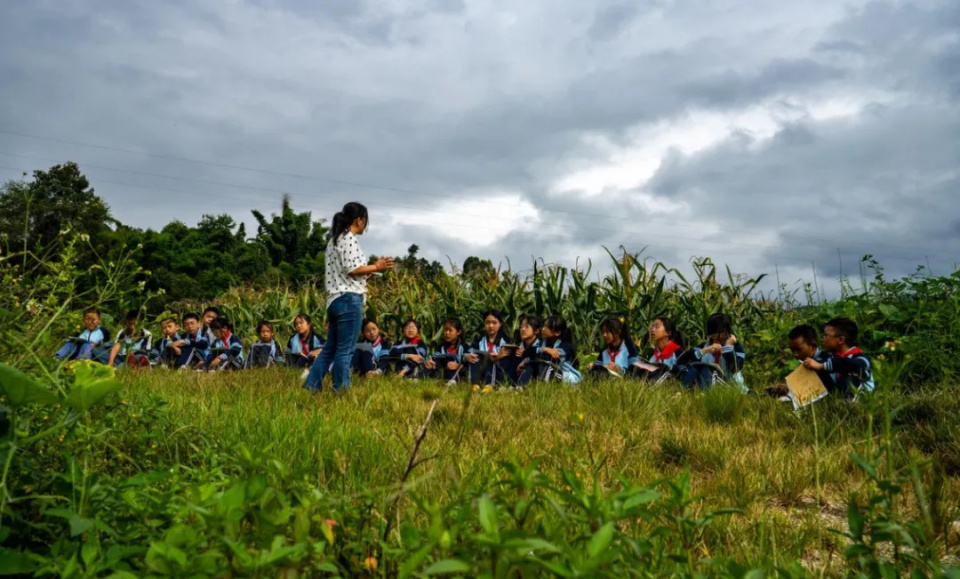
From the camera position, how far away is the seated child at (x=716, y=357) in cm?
678

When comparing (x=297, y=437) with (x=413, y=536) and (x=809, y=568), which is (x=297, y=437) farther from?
(x=809, y=568)

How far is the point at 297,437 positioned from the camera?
2.93 meters

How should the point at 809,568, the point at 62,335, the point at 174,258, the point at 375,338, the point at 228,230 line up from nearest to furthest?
the point at 809,568 → the point at 62,335 → the point at 375,338 → the point at 174,258 → the point at 228,230

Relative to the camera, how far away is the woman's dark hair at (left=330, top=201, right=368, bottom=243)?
597 cm

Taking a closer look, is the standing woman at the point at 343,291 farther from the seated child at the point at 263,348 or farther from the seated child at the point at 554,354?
the seated child at the point at 263,348

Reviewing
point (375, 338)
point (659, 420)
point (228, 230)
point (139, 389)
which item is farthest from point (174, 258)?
point (659, 420)

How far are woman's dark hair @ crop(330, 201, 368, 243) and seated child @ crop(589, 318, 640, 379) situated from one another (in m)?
3.12

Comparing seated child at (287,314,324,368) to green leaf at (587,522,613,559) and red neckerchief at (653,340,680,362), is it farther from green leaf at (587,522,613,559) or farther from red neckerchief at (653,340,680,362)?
green leaf at (587,522,613,559)

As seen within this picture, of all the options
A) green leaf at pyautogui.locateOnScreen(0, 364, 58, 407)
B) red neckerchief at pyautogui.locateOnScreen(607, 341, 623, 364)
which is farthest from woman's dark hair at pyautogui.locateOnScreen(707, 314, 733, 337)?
green leaf at pyautogui.locateOnScreen(0, 364, 58, 407)

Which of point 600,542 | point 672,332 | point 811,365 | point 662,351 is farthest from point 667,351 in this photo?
point 600,542

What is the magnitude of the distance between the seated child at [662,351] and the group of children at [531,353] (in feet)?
0.04

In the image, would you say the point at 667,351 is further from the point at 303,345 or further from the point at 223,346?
the point at 223,346

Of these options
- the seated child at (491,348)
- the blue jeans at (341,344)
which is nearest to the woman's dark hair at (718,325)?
the seated child at (491,348)

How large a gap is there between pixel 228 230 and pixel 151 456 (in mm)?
35306
